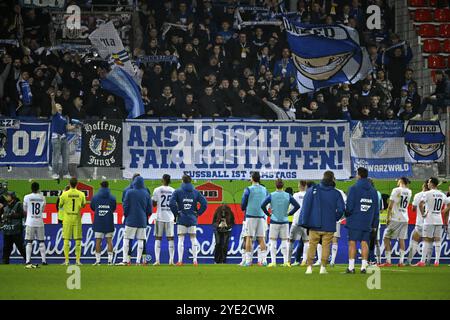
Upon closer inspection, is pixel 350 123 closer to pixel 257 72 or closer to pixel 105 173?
pixel 257 72

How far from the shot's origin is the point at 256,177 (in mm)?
27109

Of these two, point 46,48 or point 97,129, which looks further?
point 46,48

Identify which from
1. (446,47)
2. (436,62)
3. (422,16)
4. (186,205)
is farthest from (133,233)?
A: (422,16)

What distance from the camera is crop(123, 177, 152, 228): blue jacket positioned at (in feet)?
89.2

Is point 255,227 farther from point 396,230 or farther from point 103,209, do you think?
point 103,209

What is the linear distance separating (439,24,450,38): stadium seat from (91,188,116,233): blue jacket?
53.9 ft

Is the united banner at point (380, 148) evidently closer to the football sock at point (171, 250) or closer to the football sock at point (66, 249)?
the football sock at point (171, 250)

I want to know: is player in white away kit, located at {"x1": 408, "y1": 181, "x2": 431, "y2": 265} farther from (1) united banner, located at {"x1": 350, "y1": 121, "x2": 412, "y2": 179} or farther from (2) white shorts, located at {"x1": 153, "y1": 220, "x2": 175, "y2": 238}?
(2) white shorts, located at {"x1": 153, "y1": 220, "x2": 175, "y2": 238}

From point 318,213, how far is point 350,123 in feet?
29.2

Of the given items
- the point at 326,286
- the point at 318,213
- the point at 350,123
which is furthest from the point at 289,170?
the point at 326,286

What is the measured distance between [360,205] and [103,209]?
814cm

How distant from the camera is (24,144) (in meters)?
29.2

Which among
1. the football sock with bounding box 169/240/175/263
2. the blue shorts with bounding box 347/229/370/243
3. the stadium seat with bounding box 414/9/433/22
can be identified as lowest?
the football sock with bounding box 169/240/175/263

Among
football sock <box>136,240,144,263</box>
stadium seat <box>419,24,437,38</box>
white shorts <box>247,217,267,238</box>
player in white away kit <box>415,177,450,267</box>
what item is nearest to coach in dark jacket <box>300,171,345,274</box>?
white shorts <box>247,217,267,238</box>
